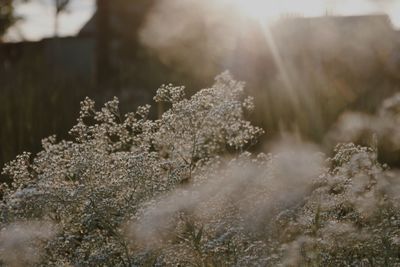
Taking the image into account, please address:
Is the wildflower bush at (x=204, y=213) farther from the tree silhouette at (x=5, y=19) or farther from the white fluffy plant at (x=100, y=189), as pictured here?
the tree silhouette at (x=5, y=19)

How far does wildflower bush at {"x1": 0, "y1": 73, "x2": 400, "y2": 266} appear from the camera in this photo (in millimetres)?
2676

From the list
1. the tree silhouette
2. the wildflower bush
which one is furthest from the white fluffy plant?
the tree silhouette

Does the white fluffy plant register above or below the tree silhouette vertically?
below

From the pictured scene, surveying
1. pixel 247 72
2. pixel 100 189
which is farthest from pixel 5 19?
pixel 100 189

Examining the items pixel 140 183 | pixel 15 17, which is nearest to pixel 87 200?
pixel 140 183

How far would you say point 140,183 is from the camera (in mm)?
3018

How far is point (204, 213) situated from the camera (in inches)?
111

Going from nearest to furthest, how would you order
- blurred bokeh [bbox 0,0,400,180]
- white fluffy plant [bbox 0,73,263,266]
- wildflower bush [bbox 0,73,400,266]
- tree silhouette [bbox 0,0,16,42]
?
wildflower bush [bbox 0,73,400,266] < white fluffy plant [bbox 0,73,263,266] < blurred bokeh [bbox 0,0,400,180] < tree silhouette [bbox 0,0,16,42]

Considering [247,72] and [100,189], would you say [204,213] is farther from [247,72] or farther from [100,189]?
[247,72]

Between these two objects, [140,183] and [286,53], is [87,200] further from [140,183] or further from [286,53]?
[286,53]

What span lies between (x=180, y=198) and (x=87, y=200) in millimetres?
A: 441

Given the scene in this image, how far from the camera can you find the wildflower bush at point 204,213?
268 cm

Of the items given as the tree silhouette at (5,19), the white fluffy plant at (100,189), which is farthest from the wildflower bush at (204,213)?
the tree silhouette at (5,19)

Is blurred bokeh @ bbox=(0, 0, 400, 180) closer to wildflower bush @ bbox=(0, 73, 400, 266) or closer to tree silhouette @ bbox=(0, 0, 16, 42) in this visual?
wildflower bush @ bbox=(0, 73, 400, 266)
